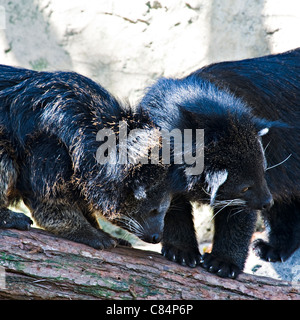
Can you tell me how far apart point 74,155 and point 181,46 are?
3208 mm

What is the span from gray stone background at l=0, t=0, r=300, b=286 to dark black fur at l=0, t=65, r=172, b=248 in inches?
101

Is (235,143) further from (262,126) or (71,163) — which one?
(71,163)

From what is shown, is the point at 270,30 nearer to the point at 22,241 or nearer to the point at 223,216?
the point at 223,216

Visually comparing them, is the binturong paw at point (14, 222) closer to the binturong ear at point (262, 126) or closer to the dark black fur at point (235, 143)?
the dark black fur at point (235, 143)

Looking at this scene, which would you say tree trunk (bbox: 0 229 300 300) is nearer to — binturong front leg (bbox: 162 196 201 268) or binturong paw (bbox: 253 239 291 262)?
binturong front leg (bbox: 162 196 201 268)

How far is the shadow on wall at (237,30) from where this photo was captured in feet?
19.5

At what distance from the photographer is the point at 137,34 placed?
6.11 m

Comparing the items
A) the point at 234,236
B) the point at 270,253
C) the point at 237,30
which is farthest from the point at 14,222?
the point at 237,30

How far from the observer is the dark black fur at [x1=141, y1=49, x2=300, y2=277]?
11.1 ft

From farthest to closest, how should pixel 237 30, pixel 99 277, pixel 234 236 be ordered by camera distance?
pixel 237 30
pixel 234 236
pixel 99 277

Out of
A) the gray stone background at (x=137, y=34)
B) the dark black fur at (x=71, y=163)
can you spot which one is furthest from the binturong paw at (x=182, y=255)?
the gray stone background at (x=137, y=34)

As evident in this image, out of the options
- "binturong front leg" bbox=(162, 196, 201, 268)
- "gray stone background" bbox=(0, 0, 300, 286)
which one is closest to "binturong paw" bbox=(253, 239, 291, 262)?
"binturong front leg" bbox=(162, 196, 201, 268)

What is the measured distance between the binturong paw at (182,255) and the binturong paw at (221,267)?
7 centimetres

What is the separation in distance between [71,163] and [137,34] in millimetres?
3107
